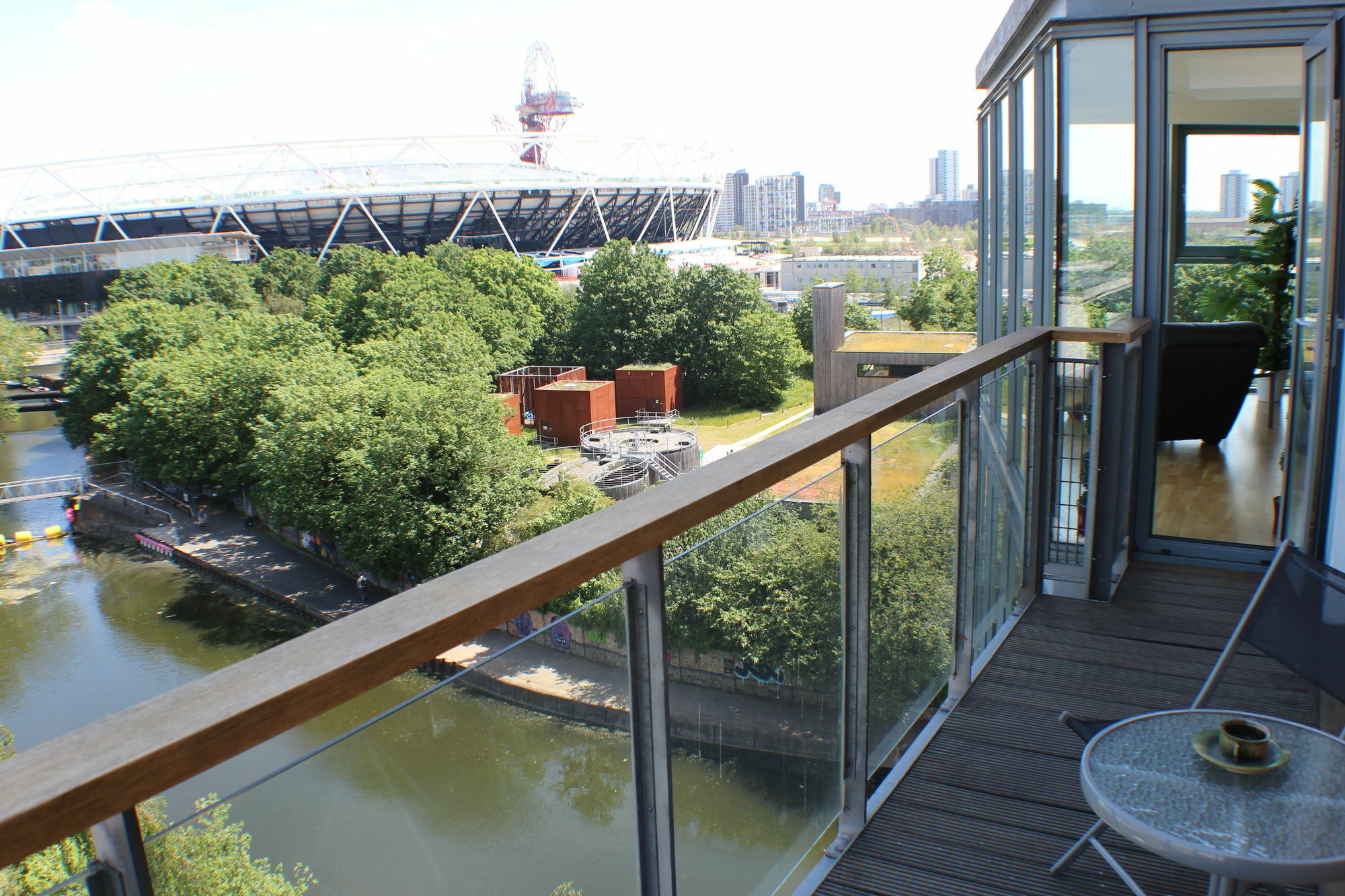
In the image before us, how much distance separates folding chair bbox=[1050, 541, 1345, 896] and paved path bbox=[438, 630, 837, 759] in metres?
0.63

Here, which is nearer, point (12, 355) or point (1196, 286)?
point (1196, 286)

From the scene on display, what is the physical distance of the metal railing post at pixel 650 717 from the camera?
1.21 meters

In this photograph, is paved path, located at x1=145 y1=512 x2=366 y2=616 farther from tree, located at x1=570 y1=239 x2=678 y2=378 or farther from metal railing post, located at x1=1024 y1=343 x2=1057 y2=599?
metal railing post, located at x1=1024 y1=343 x2=1057 y2=599

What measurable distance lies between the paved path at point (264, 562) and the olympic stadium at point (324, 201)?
33.1 metres

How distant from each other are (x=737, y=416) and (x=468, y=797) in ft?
122

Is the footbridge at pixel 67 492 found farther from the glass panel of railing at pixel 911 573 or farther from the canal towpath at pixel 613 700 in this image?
the canal towpath at pixel 613 700

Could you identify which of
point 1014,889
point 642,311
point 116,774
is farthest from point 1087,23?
point 642,311

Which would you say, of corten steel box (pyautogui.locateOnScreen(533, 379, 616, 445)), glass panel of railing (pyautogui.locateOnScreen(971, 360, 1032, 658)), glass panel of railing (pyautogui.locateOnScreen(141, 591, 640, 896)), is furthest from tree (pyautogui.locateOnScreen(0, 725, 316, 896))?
corten steel box (pyautogui.locateOnScreen(533, 379, 616, 445))

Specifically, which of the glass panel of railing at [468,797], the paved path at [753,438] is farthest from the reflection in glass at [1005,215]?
the paved path at [753,438]

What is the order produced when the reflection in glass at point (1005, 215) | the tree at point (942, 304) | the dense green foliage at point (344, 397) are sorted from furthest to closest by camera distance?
the tree at point (942, 304)
the dense green foliage at point (344, 397)
the reflection in glass at point (1005, 215)

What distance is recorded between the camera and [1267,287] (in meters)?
4.65

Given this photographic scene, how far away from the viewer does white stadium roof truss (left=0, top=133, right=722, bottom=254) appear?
5906 centimetres

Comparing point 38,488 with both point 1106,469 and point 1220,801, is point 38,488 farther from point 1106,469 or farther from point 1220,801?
point 1220,801

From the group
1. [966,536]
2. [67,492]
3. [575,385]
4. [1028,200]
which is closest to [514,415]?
[575,385]
